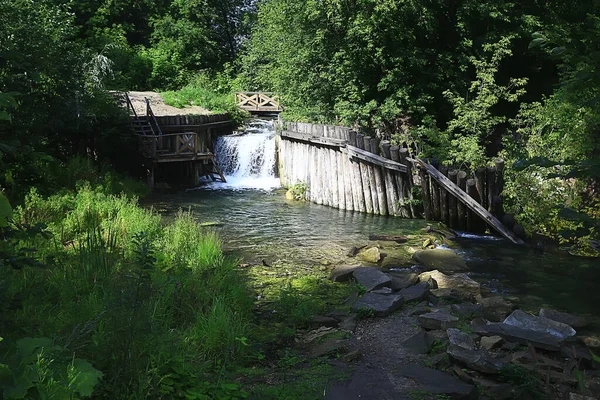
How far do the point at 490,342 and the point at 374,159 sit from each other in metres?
7.66

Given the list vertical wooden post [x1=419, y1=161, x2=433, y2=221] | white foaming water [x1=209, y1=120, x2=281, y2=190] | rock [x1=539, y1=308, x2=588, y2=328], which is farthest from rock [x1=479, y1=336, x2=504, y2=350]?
white foaming water [x1=209, y1=120, x2=281, y2=190]

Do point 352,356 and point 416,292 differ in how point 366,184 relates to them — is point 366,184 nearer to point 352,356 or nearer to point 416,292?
point 416,292

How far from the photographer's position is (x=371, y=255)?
9.09 meters

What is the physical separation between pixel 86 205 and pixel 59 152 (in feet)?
15.4

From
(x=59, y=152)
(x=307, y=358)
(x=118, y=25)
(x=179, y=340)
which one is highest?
(x=118, y=25)

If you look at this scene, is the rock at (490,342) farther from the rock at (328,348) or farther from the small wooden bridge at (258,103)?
the small wooden bridge at (258,103)

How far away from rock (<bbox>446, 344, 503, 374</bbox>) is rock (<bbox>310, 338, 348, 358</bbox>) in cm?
99

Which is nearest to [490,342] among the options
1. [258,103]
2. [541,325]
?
[541,325]

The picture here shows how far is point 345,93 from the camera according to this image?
56.5ft

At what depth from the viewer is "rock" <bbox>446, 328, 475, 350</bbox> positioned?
4.94 metres

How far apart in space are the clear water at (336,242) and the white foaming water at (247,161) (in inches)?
21.7

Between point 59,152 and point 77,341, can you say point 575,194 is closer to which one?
point 77,341

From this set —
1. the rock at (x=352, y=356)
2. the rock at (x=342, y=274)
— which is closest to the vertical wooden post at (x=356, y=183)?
the rock at (x=342, y=274)

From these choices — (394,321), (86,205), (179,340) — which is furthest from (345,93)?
(179,340)
